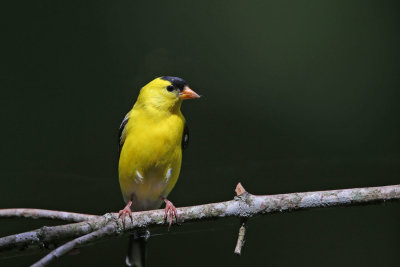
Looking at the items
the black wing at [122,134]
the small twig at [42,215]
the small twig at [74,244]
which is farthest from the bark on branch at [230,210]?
the black wing at [122,134]

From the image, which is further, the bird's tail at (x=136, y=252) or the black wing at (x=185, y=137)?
the bird's tail at (x=136, y=252)

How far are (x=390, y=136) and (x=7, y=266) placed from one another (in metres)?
2.79

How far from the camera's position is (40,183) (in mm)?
3609

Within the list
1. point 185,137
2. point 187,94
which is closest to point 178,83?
point 187,94

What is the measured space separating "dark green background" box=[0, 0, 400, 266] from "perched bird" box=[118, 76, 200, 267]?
468mm

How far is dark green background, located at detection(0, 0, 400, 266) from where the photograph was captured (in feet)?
11.7

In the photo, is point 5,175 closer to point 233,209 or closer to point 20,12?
point 20,12

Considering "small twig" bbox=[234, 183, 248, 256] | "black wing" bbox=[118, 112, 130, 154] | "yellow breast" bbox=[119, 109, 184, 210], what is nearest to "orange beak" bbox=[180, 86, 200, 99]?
"yellow breast" bbox=[119, 109, 184, 210]

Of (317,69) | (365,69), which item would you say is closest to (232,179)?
(317,69)

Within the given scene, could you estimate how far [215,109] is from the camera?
12.0 feet

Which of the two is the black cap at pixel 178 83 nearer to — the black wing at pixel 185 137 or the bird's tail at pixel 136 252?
the black wing at pixel 185 137

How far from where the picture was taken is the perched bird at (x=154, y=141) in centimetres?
294

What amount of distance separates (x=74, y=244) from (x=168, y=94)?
121 centimetres

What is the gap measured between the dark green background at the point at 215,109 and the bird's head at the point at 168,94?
451 mm
